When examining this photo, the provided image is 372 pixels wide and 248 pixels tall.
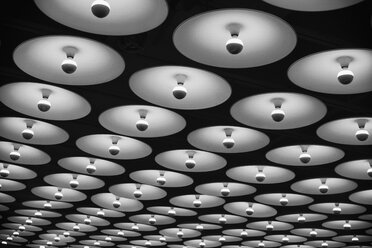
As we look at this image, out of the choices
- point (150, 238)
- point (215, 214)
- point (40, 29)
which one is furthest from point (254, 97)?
point (150, 238)

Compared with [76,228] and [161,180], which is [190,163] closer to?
[161,180]

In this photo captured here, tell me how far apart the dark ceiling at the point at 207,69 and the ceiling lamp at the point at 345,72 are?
86 cm

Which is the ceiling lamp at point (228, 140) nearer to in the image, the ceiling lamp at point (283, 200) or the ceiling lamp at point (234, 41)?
the ceiling lamp at point (234, 41)

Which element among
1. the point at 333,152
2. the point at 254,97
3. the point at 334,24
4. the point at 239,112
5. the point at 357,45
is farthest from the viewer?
the point at 333,152

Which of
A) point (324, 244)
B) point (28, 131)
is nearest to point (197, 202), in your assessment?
point (28, 131)

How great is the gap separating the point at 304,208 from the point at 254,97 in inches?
704

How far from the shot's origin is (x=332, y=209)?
33344mm

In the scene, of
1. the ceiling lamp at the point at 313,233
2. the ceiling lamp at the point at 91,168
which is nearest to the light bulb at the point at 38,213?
the ceiling lamp at the point at 91,168

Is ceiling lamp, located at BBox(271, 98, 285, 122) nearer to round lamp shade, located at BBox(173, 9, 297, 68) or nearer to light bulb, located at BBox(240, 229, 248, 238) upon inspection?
round lamp shade, located at BBox(173, 9, 297, 68)

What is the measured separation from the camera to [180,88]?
1630 centimetres

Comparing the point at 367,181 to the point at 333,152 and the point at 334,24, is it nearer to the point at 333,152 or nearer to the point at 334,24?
the point at 333,152

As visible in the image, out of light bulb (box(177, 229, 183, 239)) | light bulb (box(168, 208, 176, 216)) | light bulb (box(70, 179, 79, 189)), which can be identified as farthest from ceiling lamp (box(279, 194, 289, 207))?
light bulb (box(177, 229, 183, 239))

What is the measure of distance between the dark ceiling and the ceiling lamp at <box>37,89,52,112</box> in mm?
989

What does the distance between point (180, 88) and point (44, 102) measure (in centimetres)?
585
